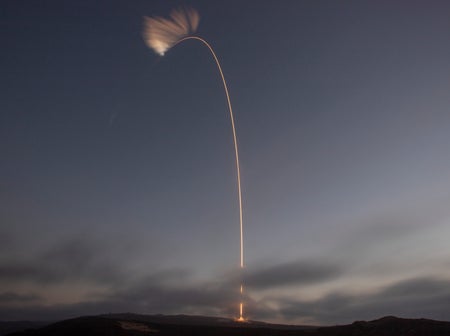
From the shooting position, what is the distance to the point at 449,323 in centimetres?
6625

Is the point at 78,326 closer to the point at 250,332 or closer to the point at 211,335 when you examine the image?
the point at 211,335

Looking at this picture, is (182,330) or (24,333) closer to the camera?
(24,333)

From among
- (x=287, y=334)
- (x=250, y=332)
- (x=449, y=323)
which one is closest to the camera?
(x=449, y=323)

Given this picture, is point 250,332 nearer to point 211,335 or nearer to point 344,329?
point 211,335

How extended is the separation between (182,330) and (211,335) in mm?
8791

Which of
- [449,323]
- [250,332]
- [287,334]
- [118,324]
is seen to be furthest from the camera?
[118,324]

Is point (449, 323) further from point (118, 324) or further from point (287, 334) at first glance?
point (118, 324)

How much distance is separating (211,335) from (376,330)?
34403mm

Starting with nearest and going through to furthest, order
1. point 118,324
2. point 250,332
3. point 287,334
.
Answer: point 287,334 → point 250,332 → point 118,324

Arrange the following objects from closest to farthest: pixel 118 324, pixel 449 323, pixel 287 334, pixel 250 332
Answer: pixel 449 323
pixel 287 334
pixel 250 332
pixel 118 324

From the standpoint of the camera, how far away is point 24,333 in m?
82.2

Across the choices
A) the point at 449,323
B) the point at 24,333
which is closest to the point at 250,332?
the point at 449,323

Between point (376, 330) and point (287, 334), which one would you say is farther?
point (287, 334)

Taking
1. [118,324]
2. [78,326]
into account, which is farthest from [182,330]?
[78,326]
